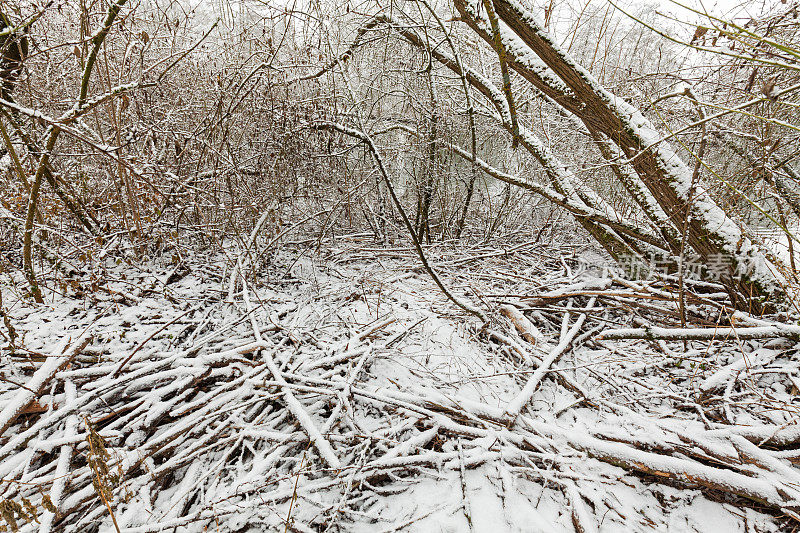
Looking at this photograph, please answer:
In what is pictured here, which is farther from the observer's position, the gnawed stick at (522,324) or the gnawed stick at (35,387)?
the gnawed stick at (522,324)

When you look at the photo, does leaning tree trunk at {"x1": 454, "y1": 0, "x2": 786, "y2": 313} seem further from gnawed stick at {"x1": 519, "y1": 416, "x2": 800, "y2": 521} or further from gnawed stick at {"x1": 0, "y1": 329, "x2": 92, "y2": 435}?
gnawed stick at {"x1": 0, "y1": 329, "x2": 92, "y2": 435}

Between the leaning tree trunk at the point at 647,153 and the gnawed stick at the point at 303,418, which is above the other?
the leaning tree trunk at the point at 647,153

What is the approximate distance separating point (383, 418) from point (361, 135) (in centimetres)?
281

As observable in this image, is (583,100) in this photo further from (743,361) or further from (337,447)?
(337,447)

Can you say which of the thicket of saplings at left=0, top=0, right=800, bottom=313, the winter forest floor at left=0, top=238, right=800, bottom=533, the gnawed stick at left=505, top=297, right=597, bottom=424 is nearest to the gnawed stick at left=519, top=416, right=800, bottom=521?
the winter forest floor at left=0, top=238, right=800, bottom=533

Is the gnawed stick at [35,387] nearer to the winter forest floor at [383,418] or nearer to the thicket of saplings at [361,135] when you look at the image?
the winter forest floor at [383,418]

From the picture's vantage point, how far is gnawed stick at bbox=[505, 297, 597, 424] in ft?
6.44

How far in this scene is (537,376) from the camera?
87.8 inches

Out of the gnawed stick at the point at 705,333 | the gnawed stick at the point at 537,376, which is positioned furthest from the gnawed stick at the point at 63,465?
the gnawed stick at the point at 705,333

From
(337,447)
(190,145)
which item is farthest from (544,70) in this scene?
(190,145)

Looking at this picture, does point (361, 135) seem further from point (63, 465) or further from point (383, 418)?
point (63, 465)

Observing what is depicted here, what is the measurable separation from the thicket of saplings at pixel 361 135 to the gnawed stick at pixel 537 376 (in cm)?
76

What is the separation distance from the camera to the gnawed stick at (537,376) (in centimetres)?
196

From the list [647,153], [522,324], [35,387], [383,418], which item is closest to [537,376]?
[522,324]
